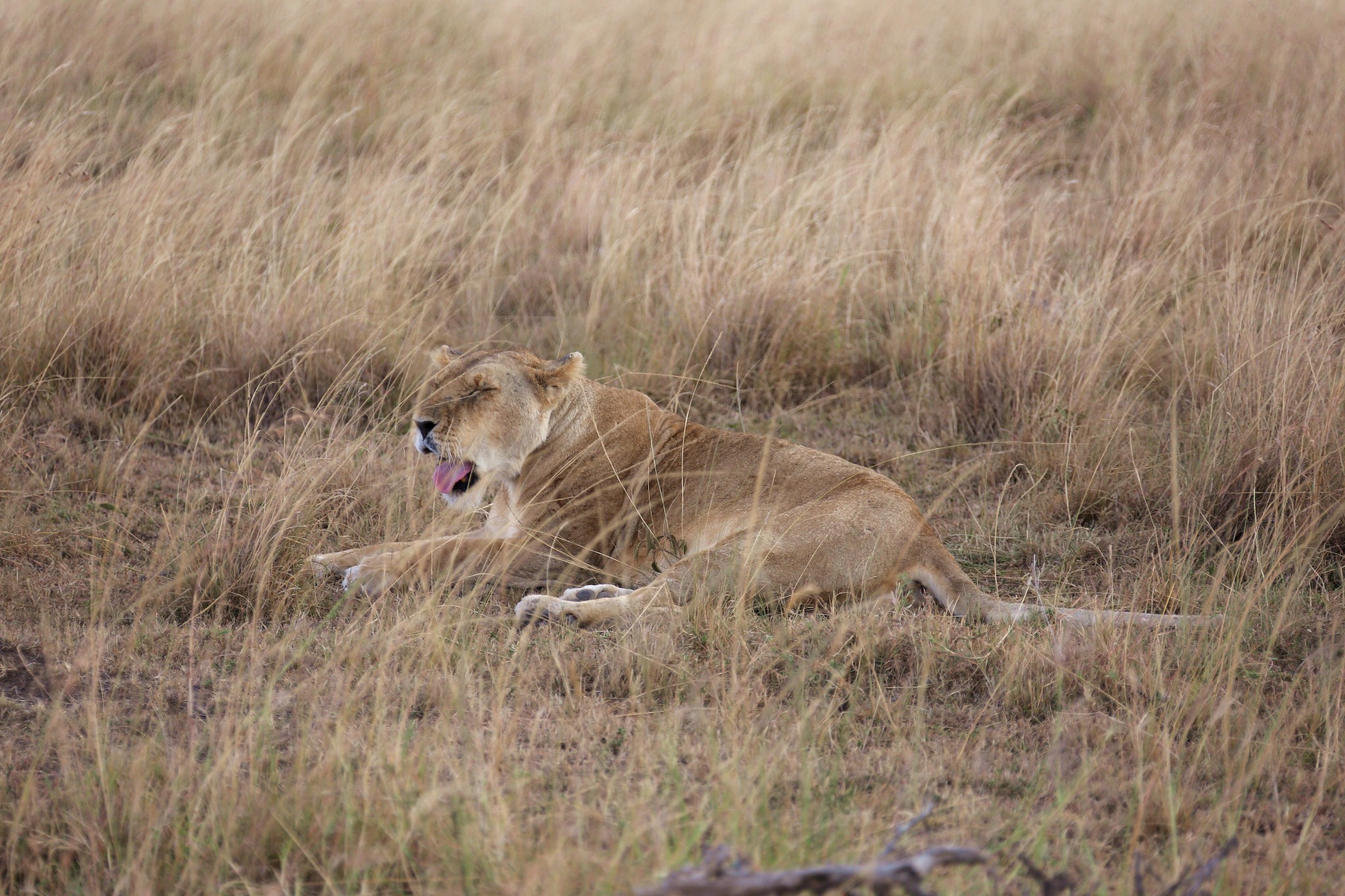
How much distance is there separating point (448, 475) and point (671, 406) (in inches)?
45.0

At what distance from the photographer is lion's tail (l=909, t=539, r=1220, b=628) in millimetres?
3695

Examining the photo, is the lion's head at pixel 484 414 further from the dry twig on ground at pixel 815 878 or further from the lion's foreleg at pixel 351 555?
the dry twig on ground at pixel 815 878

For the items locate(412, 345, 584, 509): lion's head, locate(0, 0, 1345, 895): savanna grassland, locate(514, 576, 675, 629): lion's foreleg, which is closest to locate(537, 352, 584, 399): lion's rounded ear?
locate(412, 345, 584, 509): lion's head

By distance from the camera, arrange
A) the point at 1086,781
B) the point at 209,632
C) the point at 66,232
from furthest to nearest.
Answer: the point at 66,232 → the point at 209,632 → the point at 1086,781

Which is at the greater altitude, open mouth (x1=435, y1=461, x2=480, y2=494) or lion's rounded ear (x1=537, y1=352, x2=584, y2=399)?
lion's rounded ear (x1=537, y1=352, x2=584, y2=399)

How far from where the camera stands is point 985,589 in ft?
14.7

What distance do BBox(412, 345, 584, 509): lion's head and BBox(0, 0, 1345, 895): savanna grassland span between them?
26 centimetres

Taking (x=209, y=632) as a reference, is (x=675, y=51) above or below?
above

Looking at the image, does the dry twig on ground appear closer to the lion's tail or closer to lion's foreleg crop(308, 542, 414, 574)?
the lion's tail

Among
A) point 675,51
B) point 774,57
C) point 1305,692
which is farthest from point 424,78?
point 1305,692

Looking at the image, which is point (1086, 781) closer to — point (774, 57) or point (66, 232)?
point (66, 232)

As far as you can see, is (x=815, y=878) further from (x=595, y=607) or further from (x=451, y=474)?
(x=451, y=474)

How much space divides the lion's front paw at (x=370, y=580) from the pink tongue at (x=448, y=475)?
397 mm

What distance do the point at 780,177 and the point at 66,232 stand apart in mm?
3726
